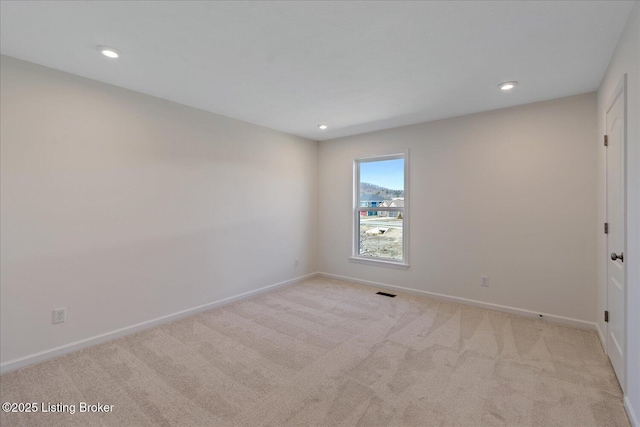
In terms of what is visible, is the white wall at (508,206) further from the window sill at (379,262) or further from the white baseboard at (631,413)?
the white baseboard at (631,413)

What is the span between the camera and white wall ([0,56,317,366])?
231 cm

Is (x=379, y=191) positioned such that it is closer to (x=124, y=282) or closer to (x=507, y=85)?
(x=507, y=85)

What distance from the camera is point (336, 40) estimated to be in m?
2.04

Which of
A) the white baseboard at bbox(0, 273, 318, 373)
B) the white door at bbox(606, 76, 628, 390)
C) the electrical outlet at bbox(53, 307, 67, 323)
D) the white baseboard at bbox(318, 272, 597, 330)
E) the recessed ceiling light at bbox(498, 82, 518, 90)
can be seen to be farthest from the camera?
the white baseboard at bbox(318, 272, 597, 330)

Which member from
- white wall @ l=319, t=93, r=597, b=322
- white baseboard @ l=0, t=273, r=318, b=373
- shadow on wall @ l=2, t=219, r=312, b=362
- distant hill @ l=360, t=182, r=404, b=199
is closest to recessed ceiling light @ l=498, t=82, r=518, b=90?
white wall @ l=319, t=93, r=597, b=322

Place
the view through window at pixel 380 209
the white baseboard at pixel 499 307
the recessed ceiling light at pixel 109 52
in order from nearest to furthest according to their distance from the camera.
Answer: the recessed ceiling light at pixel 109 52 < the white baseboard at pixel 499 307 < the view through window at pixel 380 209

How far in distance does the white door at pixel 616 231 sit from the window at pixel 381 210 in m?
2.16

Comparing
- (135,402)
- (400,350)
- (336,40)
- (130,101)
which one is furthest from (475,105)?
(135,402)

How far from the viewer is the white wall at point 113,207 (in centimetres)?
231

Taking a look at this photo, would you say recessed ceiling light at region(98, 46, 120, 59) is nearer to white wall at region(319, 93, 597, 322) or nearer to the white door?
white wall at region(319, 93, 597, 322)

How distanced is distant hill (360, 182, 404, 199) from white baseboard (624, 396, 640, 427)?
303 centimetres

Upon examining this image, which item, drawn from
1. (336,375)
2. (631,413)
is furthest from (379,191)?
(631,413)

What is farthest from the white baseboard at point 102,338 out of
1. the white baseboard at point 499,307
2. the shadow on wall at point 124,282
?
the white baseboard at point 499,307

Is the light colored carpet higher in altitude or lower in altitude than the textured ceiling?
→ lower
